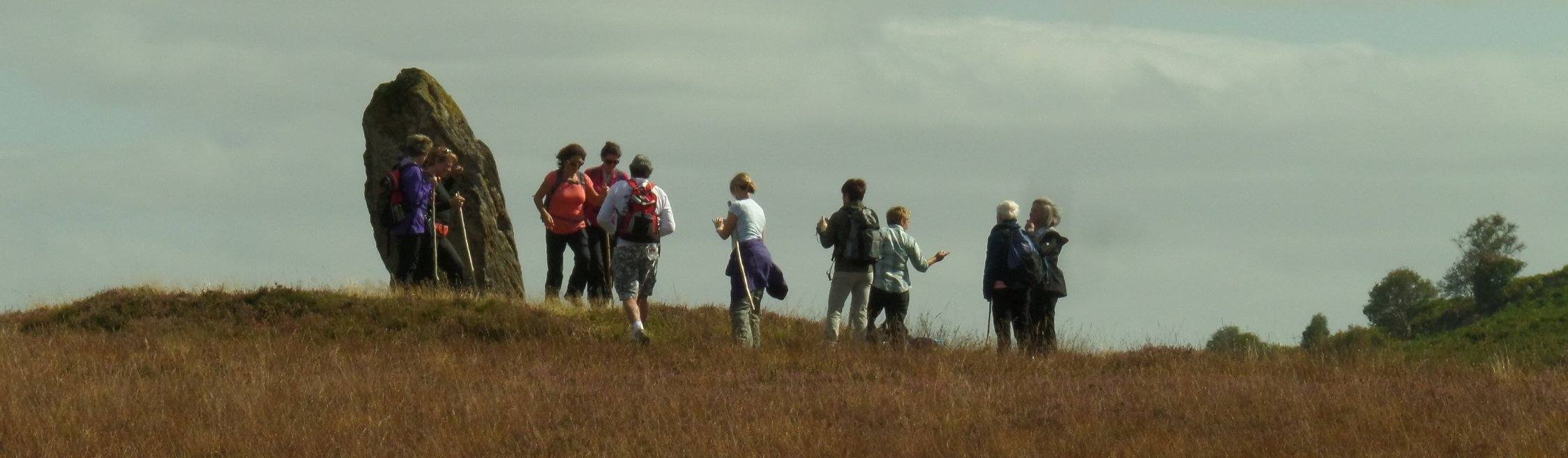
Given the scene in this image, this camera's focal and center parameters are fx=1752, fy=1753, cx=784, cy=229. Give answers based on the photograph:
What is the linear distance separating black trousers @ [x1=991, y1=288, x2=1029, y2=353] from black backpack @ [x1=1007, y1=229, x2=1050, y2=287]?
0.22 m

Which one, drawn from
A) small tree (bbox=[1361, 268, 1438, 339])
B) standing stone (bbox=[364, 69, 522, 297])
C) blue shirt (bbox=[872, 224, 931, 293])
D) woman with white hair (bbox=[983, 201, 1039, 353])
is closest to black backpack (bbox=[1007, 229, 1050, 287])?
woman with white hair (bbox=[983, 201, 1039, 353])

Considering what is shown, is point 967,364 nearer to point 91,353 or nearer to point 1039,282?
point 1039,282

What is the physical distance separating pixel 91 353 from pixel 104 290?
171 inches

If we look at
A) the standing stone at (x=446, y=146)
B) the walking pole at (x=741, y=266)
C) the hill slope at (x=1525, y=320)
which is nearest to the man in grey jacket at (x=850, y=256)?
the walking pole at (x=741, y=266)

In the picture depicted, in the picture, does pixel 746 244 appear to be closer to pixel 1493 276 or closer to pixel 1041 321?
pixel 1041 321

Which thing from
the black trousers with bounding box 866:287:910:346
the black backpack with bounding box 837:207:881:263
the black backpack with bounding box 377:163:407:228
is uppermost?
the black backpack with bounding box 377:163:407:228

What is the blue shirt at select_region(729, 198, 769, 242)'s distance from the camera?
14.0 meters

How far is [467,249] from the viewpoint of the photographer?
60.6 ft

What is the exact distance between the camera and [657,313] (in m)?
17.8

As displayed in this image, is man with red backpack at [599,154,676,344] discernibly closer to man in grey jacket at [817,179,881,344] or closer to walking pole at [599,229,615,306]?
man in grey jacket at [817,179,881,344]

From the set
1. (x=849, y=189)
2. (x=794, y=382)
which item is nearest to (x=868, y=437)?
(x=794, y=382)

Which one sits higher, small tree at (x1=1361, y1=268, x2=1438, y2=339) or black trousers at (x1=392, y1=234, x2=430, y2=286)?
small tree at (x1=1361, y1=268, x2=1438, y2=339)

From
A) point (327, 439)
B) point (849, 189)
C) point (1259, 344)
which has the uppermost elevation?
point (849, 189)

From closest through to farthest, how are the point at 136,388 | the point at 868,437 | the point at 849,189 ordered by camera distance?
the point at 868,437
the point at 136,388
the point at 849,189
